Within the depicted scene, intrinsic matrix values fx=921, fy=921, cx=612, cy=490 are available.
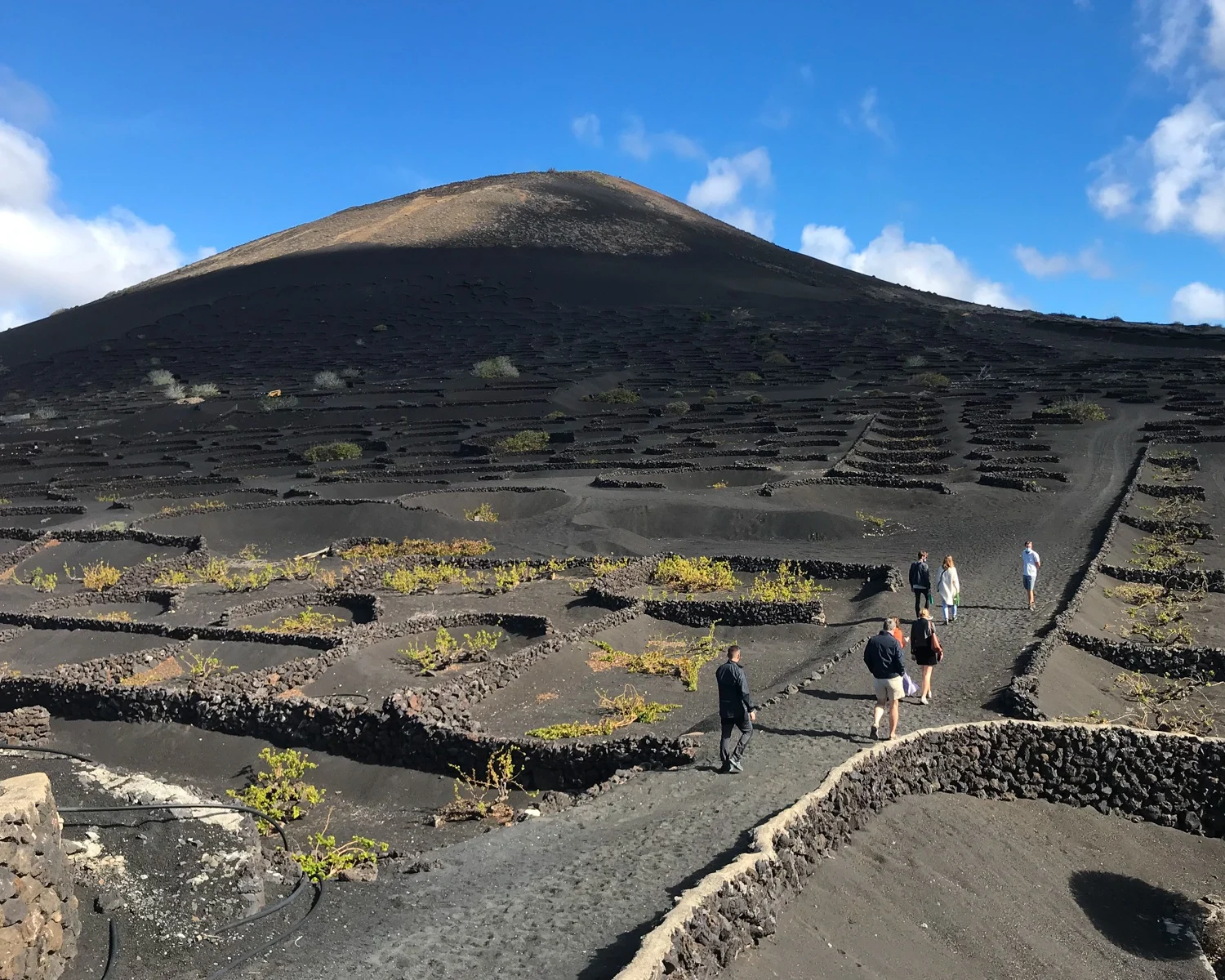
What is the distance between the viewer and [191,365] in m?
80.5

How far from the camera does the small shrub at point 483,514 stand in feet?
101

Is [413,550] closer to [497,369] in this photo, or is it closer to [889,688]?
[889,688]

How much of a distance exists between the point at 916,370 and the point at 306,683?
5769cm

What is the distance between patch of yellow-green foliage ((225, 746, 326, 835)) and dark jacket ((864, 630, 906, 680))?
7300 mm

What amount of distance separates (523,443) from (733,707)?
38209 mm

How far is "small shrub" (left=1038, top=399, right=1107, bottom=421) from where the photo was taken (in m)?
44.7

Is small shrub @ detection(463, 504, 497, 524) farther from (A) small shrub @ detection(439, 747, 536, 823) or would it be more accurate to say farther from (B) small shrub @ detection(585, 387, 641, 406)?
(B) small shrub @ detection(585, 387, 641, 406)

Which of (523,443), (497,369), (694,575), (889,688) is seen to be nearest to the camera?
(889,688)

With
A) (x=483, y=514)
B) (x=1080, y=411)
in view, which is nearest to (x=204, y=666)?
(x=483, y=514)

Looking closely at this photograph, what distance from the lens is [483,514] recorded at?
3120cm

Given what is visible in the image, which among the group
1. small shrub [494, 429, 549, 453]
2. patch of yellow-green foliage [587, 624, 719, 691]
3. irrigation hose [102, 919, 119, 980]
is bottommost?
irrigation hose [102, 919, 119, 980]

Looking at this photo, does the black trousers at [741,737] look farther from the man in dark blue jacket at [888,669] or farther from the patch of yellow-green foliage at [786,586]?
the patch of yellow-green foliage at [786,586]

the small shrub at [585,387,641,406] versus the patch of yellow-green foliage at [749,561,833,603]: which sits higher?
the small shrub at [585,387,641,406]

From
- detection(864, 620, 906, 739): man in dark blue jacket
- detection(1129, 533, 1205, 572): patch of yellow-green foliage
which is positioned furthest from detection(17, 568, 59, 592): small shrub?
detection(1129, 533, 1205, 572): patch of yellow-green foliage
